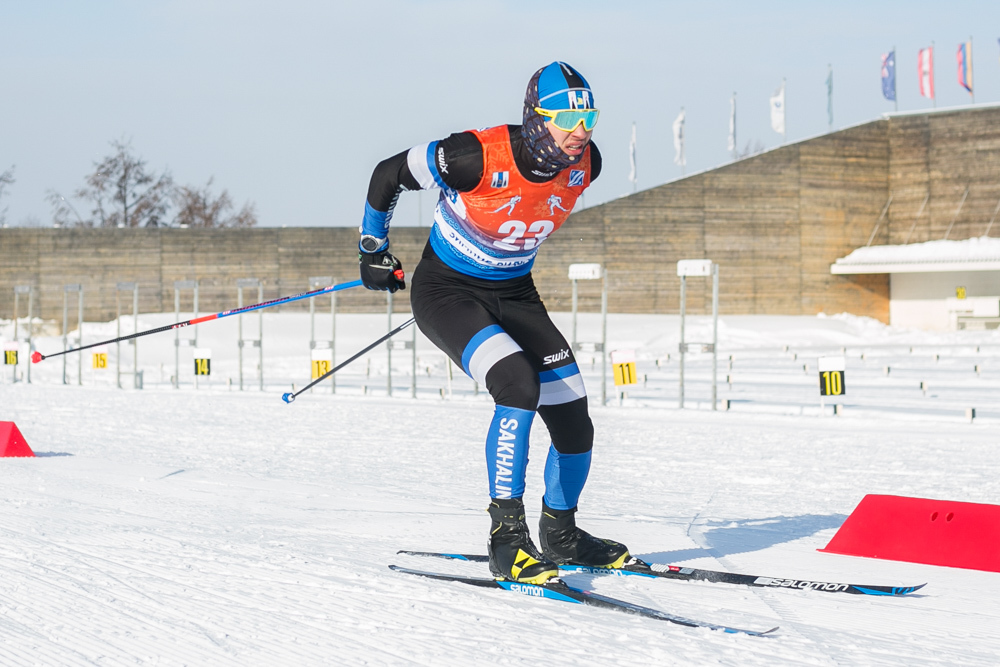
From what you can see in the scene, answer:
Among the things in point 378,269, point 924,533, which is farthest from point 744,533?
point 378,269

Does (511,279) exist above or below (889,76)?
below

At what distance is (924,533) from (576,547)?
4.67 feet

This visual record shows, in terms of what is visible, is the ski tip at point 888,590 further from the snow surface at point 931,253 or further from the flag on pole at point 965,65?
the flag on pole at point 965,65

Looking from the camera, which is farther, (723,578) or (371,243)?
(371,243)

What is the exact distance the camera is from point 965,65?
124 feet

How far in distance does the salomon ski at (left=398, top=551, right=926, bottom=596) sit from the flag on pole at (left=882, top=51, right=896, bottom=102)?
37900mm

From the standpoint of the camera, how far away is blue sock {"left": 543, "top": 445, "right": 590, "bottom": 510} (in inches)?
150

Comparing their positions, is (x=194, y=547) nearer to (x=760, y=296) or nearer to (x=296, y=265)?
(x=296, y=265)

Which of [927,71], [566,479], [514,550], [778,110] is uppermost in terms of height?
[927,71]

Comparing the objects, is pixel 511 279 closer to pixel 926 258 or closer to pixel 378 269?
pixel 378 269

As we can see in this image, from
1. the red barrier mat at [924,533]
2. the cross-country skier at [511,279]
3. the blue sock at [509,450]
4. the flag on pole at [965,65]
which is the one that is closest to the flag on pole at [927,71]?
the flag on pole at [965,65]

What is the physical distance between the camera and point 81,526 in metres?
4.63

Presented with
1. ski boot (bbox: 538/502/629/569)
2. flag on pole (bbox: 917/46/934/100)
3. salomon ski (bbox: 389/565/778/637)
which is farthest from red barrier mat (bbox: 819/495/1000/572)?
flag on pole (bbox: 917/46/934/100)

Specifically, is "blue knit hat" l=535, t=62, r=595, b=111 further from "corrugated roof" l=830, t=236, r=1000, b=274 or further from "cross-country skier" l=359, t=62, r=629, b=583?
"corrugated roof" l=830, t=236, r=1000, b=274
